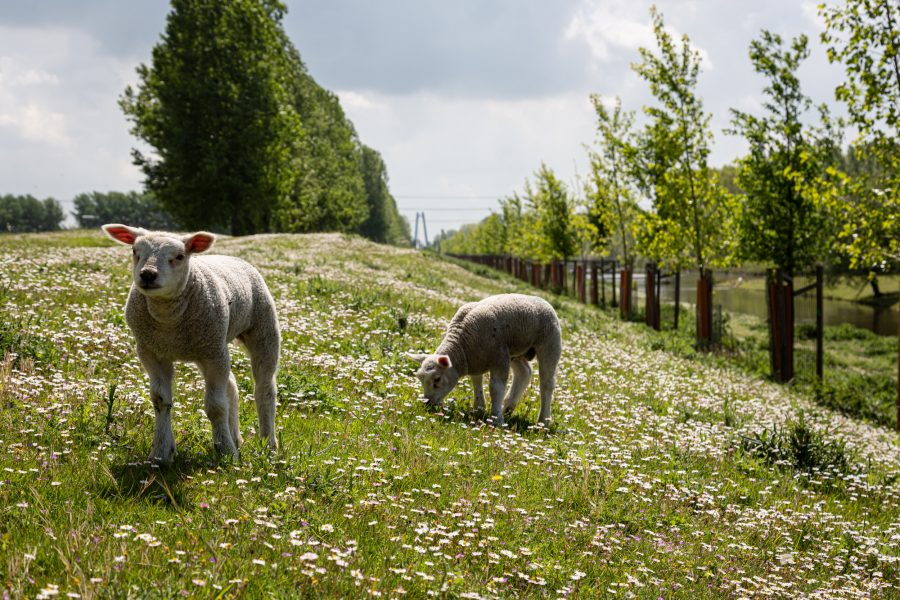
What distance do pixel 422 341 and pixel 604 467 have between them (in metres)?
6.32

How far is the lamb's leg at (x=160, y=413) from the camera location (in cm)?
573

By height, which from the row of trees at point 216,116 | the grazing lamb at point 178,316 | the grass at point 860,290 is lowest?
the grass at point 860,290

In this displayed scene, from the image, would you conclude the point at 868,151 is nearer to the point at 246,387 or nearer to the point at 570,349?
the point at 570,349

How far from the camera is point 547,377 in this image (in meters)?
10.2

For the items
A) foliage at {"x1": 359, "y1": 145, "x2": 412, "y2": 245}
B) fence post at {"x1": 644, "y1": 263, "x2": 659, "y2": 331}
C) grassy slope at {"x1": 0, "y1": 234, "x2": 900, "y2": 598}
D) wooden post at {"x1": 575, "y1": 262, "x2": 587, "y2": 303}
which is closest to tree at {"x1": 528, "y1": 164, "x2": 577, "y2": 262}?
wooden post at {"x1": 575, "y1": 262, "x2": 587, "y2": 303}

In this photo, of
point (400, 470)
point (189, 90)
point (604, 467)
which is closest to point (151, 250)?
point (400, 470)

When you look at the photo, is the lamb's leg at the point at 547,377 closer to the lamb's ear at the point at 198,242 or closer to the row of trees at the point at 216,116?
the lamb's ear at the point at 198,242

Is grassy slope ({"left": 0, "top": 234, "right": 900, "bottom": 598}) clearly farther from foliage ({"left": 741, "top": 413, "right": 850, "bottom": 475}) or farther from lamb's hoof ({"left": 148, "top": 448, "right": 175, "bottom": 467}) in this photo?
foliage ({"left": 741, "top": 413, "right": 850, "bottom": 475})

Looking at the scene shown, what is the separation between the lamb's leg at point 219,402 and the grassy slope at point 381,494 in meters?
0.17

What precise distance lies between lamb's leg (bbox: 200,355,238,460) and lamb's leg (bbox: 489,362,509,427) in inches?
163

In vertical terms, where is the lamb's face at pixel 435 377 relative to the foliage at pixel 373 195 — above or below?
below

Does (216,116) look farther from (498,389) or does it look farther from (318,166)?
(498,389)

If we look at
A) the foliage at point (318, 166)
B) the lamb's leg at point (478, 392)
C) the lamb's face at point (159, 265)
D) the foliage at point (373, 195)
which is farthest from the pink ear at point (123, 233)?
the foliage at point (373, 195)

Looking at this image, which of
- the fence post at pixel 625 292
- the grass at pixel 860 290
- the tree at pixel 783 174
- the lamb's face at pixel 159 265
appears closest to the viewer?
the lamb's face at pixel 159 265
